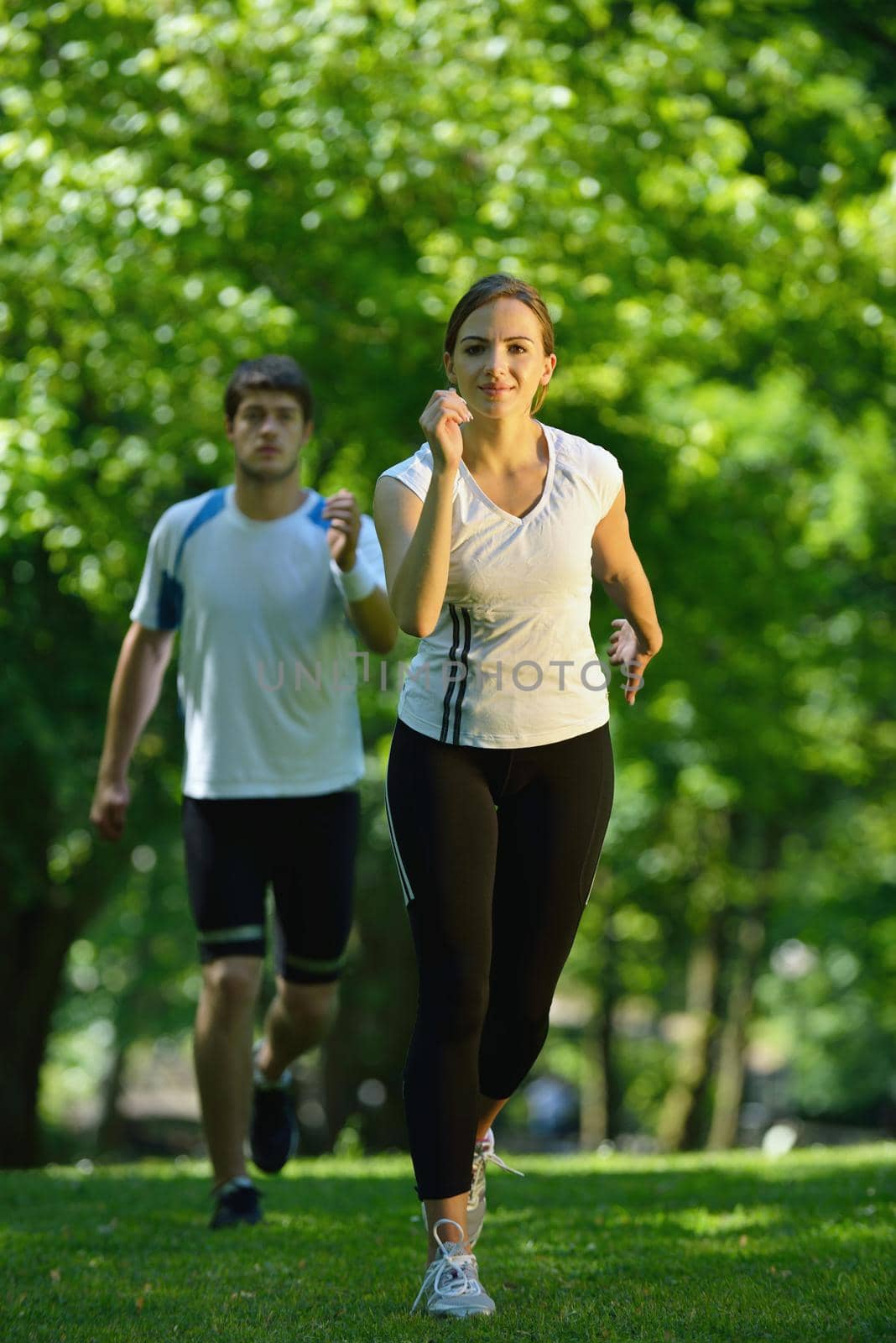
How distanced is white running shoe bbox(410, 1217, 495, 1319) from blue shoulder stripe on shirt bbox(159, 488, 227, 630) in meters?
2.57

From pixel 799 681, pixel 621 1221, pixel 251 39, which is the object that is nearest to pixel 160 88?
pixel 251 39

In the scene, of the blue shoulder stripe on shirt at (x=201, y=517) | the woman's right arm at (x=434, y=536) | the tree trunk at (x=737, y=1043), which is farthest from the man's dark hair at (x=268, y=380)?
the tree trunk at (x=737, y=1043)

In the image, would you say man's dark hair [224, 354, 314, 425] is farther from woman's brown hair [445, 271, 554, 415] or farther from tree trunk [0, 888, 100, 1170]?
tree trunk [0, 888, 100, 1170]

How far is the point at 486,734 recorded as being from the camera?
3.76m

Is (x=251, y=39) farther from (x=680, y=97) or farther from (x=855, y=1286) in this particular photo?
(x=855, y=1286)

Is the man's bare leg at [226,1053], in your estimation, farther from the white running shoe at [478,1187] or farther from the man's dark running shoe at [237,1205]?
the white running shoe at [478,1187]

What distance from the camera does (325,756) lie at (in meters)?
5.48

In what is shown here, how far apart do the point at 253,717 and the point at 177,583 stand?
56 centimetres

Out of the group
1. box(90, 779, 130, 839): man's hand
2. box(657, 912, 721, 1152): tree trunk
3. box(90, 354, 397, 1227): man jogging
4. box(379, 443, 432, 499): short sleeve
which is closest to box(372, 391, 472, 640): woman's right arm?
box(379, 443, 432, 499): short sleeve

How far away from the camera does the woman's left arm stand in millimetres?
4137

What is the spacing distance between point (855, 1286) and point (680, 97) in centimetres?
953

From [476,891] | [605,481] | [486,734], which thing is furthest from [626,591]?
[476,891]

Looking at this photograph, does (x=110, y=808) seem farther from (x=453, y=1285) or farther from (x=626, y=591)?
(x=453, y=1285)

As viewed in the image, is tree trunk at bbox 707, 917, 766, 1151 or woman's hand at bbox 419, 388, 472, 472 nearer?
woman's hand at bbox 419, 388, 472, 472
